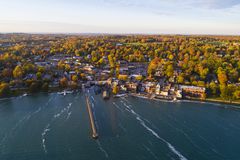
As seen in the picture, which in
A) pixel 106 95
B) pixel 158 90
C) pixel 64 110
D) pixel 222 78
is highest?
pixel 222 78

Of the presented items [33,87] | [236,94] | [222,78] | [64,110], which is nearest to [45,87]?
[33,87]

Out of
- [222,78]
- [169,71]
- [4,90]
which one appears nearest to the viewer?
[4,90]

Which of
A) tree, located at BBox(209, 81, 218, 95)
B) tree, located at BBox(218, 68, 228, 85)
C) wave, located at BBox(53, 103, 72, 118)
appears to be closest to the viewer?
wave, located at BBox(53, 103, 72, 118)

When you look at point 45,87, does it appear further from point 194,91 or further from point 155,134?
point 194,91

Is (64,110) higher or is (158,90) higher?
(158,90)

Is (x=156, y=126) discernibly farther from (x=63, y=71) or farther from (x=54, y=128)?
(x=63, y=71)

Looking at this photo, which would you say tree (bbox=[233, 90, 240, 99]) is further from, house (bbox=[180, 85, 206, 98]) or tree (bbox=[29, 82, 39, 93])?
tree (bbox=[29, 82, 39, 93])

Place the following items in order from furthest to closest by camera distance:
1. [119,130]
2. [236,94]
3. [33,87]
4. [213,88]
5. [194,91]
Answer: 1. [33,87]
2. [213,88]
3. [194,91]
4. [236,94]
5. [119,130]

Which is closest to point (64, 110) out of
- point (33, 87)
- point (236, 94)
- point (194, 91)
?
point (33, 87)

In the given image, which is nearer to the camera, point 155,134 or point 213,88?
point 155,134

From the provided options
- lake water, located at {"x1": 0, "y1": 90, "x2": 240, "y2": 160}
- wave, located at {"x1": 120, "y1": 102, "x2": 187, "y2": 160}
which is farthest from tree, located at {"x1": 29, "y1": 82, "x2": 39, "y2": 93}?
wave, located at {"x1": 120, "y1": 102, "x2": 187, "y2": 160}
